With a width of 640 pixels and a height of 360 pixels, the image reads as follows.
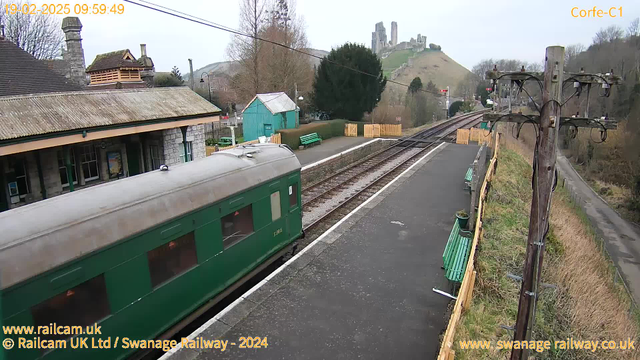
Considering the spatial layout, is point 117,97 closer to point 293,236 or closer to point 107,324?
point 293,236

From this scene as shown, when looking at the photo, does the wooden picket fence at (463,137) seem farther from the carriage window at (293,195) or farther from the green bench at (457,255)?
the carriage window at (293,195)

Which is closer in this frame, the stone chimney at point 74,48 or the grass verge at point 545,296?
the grass verge at point 545,296

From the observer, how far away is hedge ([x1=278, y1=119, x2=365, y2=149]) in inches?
999

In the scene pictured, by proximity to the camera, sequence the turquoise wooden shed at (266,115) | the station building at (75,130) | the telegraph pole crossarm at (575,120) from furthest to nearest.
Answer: the turquoise wooden shed at (266,115)
the station building at (75,130)
the telegraph pole crossarm at (575,120)

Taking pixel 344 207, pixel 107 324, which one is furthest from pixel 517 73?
pixel 344 207

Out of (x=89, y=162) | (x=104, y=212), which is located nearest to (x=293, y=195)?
(x=104, y=212)

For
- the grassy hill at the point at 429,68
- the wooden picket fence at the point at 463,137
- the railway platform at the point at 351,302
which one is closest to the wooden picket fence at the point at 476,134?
the wooden picket fence at the point at 463,137

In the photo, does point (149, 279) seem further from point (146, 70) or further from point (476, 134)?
point (476, 134)

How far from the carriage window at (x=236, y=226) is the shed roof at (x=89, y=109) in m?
5.80

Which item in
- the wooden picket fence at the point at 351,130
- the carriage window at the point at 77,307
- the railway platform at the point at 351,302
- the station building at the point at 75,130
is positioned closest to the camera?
the carriage window at the point at 77,307

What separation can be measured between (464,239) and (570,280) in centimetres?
336

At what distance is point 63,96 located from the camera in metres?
11.9

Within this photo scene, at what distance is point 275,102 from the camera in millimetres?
27297

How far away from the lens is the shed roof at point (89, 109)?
9891mm
